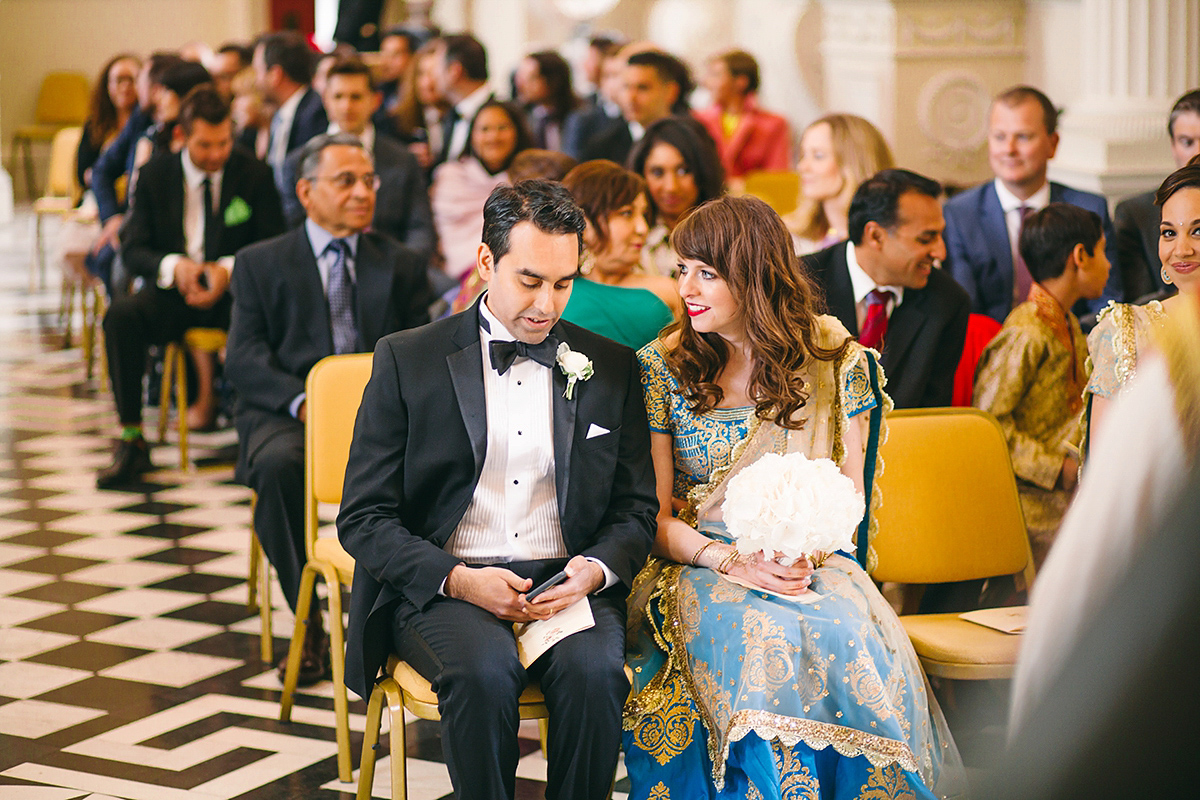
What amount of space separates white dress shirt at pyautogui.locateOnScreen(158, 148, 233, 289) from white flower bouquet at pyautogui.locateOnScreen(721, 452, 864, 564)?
396 centimetres

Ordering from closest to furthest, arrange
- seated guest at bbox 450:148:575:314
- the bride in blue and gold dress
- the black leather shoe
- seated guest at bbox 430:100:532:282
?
the bride in blue and gold dress
seated guest at bbox 450:148:575:314
the black leather shoe
seated guest at bbox 430:100:532:282

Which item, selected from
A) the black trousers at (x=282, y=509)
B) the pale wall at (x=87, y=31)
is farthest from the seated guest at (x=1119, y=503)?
the pale wall at (x=87, y=31)

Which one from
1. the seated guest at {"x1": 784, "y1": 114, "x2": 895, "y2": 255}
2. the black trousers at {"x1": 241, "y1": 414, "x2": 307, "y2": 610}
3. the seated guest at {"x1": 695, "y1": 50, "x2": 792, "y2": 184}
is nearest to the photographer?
the black trousers at {"x1": 241, "y1": 414, "x2": 307, "y2": 610}

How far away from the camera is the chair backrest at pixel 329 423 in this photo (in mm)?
3203

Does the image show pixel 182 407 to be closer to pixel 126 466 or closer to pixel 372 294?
pixel 126 466

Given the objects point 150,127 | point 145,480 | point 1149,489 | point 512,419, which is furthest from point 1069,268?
point 150,127

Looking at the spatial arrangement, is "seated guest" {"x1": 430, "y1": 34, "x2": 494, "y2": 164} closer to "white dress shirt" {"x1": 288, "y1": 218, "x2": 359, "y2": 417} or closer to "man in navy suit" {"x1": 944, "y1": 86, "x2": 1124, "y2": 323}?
"white dress shirt" {"x1": 288, "y1": 218, "x2": 359, "y2": 417}

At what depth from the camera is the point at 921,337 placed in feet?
11.8

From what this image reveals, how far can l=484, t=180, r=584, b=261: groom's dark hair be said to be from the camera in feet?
8.41

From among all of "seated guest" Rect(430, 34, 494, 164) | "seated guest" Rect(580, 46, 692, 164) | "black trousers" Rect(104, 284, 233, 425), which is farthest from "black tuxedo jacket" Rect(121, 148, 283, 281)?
"seated guest" Rect(580, 46, 692, 164)

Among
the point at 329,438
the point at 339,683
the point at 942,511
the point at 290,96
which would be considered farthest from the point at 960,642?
the point at 290,96

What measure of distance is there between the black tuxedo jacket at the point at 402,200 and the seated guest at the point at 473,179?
1.04 ft

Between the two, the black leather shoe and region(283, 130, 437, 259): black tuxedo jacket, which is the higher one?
region(283, 130, 437, 259): black tuxedo jacket

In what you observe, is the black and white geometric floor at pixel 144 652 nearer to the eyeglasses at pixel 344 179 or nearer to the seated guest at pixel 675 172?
the eyeglasses at pixel 344 179
